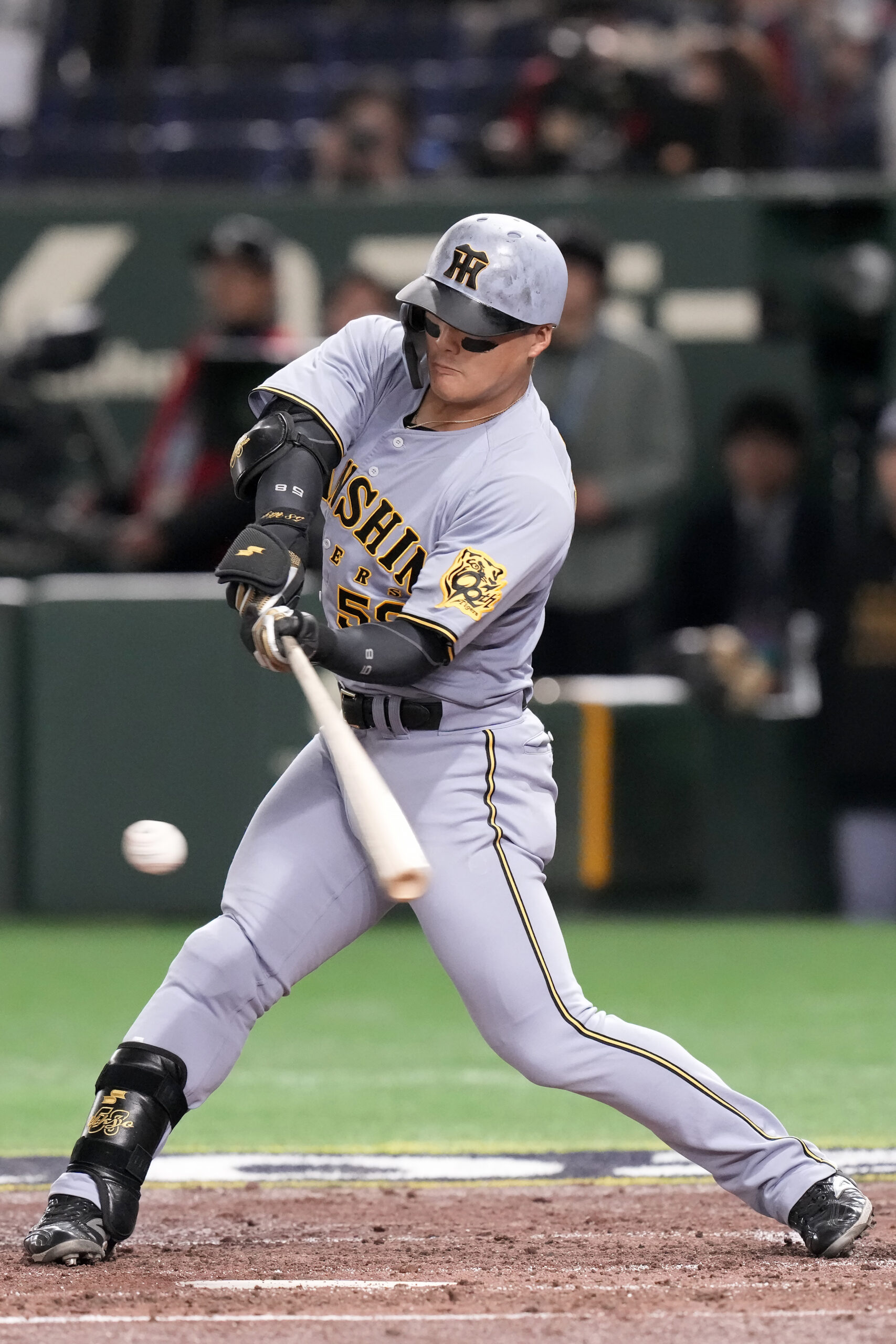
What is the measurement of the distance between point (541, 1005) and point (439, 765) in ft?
1.46

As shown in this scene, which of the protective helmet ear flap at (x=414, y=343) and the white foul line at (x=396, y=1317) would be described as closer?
the white foul line at (x=396, y=1317)

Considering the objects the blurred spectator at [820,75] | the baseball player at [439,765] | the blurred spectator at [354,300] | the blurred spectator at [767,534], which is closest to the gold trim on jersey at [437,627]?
the baseball player at [439,765]

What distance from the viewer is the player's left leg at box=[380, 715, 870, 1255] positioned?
369 centimetres

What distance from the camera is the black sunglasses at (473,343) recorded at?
3.74 metres

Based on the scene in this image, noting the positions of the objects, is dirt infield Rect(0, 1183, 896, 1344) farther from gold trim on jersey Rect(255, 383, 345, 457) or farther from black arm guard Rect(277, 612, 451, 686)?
gold trim on jersey Rect(255, 383, 345, 457)

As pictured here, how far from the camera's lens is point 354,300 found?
8336 millimetres

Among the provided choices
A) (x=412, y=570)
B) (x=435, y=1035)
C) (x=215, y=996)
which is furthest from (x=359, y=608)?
(x=435, y=1035)

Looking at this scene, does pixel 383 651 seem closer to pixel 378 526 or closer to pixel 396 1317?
pixel 378 526

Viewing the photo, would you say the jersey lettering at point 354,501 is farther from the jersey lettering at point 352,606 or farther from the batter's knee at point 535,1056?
the batter's knee at point 535,1056

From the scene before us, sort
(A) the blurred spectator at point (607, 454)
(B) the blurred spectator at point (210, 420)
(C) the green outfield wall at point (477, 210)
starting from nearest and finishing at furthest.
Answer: (B) the blurred spectator at point (210, 420)
(A) the blurred spectator at point (607, 454)
(C) the green outfield wall at point (477, 210)

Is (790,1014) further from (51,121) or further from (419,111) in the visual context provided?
(51,121)

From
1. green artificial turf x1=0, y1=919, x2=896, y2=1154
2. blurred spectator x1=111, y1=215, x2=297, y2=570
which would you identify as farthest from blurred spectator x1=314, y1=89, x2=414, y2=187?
green artificial turf x1=0, y1=919, x2=896, y2=1154

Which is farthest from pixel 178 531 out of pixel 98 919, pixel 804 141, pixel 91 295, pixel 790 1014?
pixel 804 141

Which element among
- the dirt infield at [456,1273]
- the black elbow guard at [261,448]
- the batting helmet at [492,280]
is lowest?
the dirt infield at [456,1273]
